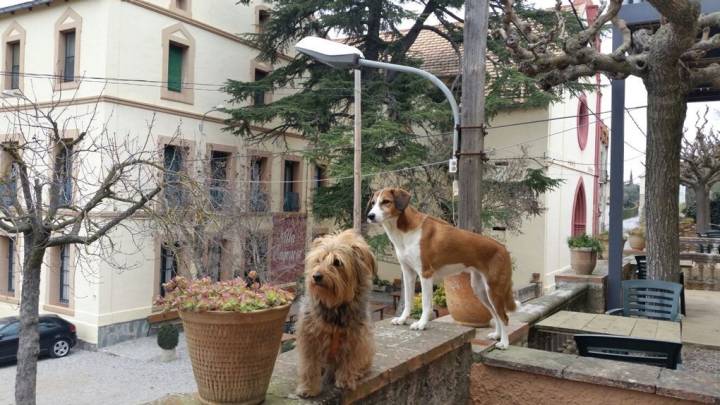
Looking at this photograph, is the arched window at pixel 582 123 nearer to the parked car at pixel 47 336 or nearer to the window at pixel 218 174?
the window at pixel 218 174

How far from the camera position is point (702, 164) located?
21.7 m

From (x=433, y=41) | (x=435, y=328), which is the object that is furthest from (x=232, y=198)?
(x=435, y=328)

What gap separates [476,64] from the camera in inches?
195

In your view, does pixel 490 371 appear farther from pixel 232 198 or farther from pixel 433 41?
pixel 433 41

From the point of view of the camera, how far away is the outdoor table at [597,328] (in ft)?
14.9

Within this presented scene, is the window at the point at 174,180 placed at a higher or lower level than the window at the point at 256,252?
higher

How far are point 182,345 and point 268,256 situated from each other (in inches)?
154

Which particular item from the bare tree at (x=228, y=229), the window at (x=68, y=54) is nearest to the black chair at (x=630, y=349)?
the bare tree at (x=228, y=229)

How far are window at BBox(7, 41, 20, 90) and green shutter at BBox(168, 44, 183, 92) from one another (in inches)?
201

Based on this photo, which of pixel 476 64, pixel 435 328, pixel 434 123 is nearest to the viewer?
pixel 435 328

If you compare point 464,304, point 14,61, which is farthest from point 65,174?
point 464,304

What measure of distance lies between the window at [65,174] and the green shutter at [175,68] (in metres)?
3.98

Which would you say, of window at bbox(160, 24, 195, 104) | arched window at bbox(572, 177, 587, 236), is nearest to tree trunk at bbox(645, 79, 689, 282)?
window at bbox(160, 24, 195, 104)

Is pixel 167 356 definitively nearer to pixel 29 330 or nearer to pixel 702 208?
pixel 29 330
